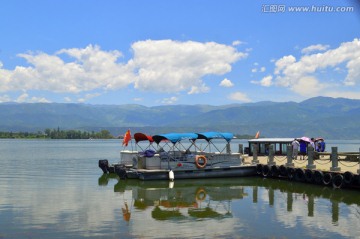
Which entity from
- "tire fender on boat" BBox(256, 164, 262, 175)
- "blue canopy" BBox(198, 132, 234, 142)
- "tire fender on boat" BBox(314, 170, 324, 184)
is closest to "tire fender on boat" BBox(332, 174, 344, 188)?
"tire fender on boat" BBox(314, 170, 324, 184)

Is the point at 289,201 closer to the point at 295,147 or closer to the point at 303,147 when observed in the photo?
the point at 295,147

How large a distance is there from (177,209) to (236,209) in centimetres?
303

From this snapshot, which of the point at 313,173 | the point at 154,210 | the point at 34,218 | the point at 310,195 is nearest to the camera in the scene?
the point at 34,218

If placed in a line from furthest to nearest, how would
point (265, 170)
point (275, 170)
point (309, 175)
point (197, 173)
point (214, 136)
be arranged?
point (214, 136), point (265, 170), point (275, 170), point (197, 173), point (309, 175)

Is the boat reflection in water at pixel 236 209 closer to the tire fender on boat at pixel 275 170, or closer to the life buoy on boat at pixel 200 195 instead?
the life buoy on boat at pixel 200 195

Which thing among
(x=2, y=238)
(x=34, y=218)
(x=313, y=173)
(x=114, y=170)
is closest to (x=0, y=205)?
(x=34, y=218)

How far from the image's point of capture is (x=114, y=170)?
4044 centimetres

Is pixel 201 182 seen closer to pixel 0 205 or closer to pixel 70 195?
pixel 70 195

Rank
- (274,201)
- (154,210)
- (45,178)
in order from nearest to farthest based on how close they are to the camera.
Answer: (154,210), (274,201), (45,178)

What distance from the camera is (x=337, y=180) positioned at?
1129 inches

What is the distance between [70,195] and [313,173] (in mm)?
16233

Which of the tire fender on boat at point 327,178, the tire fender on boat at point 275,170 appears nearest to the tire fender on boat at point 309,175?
the tire fender on boat at point 327,178

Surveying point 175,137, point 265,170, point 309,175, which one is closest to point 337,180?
point 309,175

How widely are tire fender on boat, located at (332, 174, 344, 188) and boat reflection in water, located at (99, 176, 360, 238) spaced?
19.7 inches
